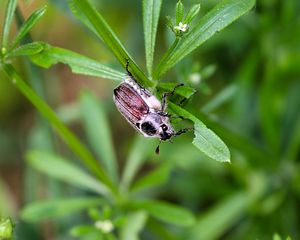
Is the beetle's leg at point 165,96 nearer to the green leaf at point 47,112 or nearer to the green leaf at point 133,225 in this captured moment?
the green leaf at point 47,112

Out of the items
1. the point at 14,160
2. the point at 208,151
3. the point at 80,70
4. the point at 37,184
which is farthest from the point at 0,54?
the point at 14,160

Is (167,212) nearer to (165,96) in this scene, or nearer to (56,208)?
(56,208)

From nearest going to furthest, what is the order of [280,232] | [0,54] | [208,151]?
[208,151], [0,54], [280,232]

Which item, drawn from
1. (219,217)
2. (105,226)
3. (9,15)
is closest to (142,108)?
(9,15)

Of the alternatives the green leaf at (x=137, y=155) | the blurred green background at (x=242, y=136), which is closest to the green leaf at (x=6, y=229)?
the blurred green background at (x=242, y=136)

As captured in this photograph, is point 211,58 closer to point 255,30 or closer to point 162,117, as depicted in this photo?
point 255,30

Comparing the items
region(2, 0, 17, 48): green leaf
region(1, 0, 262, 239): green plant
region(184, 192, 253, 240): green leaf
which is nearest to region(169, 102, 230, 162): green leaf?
region(1, 0, 262, 239): green plant
